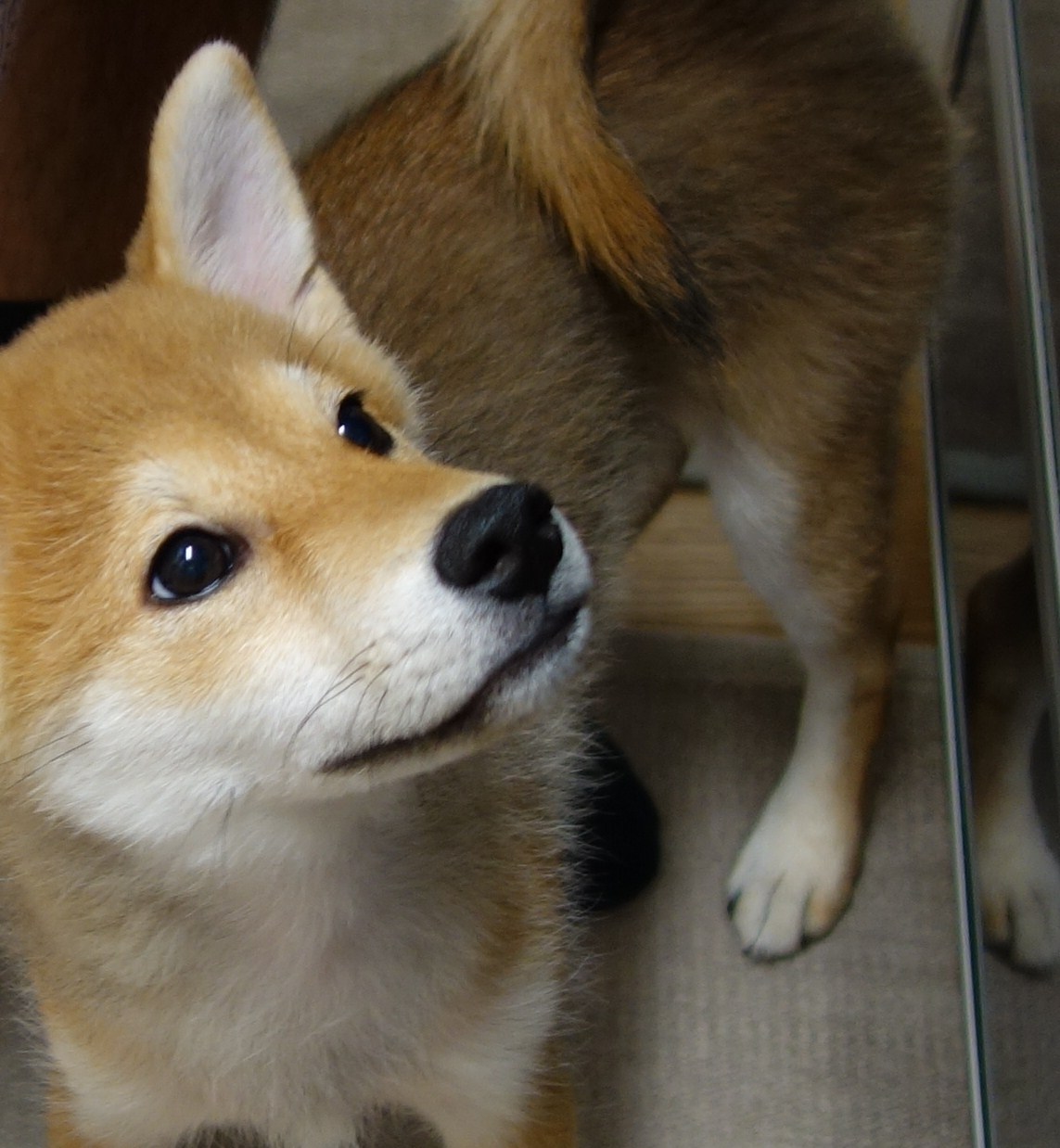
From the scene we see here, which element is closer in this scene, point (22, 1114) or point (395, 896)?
point (395, 896)

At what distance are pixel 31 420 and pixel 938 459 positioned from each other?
4.22 ft

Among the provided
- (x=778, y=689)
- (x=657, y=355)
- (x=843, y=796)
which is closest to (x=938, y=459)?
(x=778, y=689)

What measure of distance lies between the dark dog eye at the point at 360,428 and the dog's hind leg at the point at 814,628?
507mm

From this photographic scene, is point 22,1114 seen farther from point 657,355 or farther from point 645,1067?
point 657,355

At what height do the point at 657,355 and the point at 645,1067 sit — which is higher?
the point at 657,355

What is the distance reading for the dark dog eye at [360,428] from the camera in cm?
88

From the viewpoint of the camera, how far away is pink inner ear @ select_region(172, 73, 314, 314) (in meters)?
0.92

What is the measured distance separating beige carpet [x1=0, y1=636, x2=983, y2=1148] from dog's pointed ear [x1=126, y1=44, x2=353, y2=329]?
88 cm

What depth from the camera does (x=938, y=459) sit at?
174 cm

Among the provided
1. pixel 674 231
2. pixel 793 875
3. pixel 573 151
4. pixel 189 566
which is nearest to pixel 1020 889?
pixel 793 875

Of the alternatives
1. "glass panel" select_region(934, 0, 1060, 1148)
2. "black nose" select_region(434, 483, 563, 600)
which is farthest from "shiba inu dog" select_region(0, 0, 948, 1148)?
"glass panel" select_region(934, 0, 1060, 1148)

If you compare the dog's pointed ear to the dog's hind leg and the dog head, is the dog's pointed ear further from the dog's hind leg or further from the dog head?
the dog's hind leg

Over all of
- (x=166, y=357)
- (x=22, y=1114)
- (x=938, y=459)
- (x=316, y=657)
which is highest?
(x=166, y=357)

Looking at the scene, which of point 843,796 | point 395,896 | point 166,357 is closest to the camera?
point 166,357
